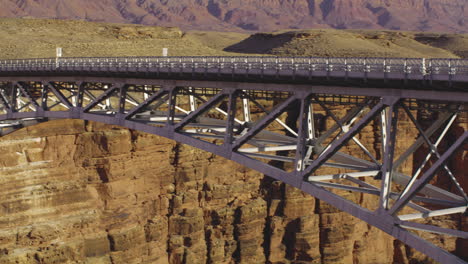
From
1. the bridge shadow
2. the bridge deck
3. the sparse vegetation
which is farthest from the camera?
the bridge shadow

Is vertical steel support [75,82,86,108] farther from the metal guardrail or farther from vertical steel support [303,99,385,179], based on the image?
vertical steel support [303,99,385,179]

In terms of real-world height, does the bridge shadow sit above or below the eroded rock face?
above

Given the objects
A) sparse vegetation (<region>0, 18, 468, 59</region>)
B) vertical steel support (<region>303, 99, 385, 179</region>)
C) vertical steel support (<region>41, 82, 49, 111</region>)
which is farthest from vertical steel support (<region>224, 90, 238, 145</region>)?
sparse vegetation (<region>0, 18, 468, 59</region>)

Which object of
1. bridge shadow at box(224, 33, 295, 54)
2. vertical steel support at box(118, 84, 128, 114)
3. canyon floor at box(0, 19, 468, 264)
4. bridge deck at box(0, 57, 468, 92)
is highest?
bridge deck at box(0, 57, 468, 92)

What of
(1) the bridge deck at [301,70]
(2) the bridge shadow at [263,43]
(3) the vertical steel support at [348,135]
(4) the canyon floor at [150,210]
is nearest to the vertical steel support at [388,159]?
(3) the vertical steel support at [348,135]

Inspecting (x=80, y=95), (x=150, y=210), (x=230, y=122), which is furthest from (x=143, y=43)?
(x=230, y=122)

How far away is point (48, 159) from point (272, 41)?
79.0 metres

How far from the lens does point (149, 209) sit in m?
52.7

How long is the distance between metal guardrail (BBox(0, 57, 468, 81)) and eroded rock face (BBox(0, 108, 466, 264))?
1085 cm

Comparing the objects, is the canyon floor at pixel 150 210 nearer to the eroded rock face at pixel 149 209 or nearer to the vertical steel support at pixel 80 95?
the eroded rock face at pixel 149 209

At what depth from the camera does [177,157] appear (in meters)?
53.4

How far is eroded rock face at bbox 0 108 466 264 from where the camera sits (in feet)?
156

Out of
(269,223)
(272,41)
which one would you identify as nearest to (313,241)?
(269,223)

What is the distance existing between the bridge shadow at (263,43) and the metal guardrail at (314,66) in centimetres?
7497
